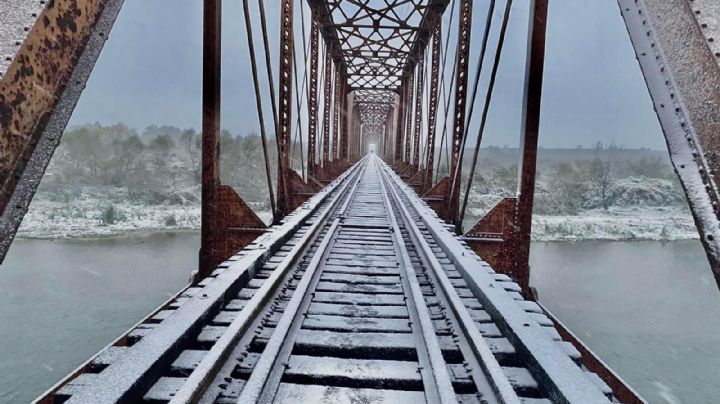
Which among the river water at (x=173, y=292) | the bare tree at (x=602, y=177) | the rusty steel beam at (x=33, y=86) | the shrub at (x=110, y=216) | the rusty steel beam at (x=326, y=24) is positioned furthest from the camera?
the bare tree at (x=602, y=177)

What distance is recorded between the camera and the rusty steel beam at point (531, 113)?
4.09 metres

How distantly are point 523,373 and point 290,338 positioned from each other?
4.16ft

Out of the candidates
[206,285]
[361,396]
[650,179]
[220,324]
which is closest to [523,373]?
[361,396]

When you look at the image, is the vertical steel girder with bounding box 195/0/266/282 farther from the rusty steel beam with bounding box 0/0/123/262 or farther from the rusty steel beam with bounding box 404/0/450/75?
the rusty steel beam with bounding box 404/0/450/75

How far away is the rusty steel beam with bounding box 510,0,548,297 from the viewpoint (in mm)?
4086

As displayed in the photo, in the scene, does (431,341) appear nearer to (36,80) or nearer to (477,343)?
(477,343)

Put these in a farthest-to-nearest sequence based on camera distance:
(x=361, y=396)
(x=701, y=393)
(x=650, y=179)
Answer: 1. (x=650, y=179)
2. (x=701, y=393)
3. (x=361, y=396)

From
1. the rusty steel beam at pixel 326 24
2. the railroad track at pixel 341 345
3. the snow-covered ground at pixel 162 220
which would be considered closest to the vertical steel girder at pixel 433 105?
the rusty steel beam at pixel 326 24

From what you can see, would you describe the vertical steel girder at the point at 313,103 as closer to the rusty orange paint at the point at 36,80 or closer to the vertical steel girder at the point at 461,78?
the vertical steel girder at the point at 461,78

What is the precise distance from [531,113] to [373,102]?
120 ft

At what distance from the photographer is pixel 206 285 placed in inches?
107

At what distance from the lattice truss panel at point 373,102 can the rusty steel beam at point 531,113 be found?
3141 cm

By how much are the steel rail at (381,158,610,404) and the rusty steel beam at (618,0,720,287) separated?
680mm

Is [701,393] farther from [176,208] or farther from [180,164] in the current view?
[180,164]
